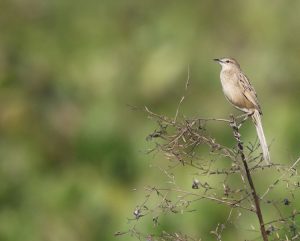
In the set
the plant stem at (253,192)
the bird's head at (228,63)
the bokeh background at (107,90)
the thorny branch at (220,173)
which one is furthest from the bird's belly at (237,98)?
the bokeh background at (107,90)

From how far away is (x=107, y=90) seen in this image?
1188 centimetres

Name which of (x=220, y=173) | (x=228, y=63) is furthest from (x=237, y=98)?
(x=220, y=173)

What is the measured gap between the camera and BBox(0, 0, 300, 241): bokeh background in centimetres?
1022

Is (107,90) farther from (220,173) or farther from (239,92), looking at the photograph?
(220,173)

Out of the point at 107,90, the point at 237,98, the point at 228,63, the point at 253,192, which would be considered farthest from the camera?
the point at 107,90

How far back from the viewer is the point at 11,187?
11734 millimetres

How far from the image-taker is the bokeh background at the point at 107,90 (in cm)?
1022

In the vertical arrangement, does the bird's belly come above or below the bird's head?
below

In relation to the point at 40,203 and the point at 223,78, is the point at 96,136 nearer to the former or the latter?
the point at 40,203

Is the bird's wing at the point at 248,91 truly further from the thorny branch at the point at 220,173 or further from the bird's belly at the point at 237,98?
the thorny branch at the point at 220,173

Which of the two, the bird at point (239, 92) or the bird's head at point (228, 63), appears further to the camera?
the bird's head at point (228, 63)

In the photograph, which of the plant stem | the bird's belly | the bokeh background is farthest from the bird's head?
the plant stem

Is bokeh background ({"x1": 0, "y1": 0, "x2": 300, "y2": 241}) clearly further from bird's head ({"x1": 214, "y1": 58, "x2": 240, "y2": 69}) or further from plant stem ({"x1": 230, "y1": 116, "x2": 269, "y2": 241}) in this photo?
plant stem ({"x1": 230, "y1": 116, "x2": 269, "y2": 241})

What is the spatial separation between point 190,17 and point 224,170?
30.4 ft
